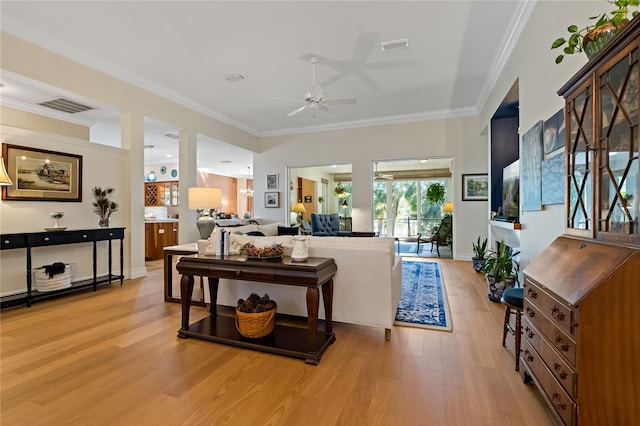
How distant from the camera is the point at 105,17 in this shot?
A: 10.7ft

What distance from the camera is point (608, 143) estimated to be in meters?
1.34

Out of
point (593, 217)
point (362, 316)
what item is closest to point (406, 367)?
point (362, 316)

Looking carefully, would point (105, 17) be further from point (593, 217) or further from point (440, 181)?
point (440, 181)

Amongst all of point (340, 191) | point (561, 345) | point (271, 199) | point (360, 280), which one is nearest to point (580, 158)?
point (561, 345)

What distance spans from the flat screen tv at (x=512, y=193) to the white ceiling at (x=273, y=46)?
150cm

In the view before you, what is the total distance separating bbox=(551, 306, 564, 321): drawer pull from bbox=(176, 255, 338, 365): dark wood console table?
136 centimetres

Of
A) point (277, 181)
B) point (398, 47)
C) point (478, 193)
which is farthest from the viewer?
point (277, 181)

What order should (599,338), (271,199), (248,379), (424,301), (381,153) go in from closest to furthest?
(599,338) → (248,379) → (424,301) → (381,153) → (271,199)

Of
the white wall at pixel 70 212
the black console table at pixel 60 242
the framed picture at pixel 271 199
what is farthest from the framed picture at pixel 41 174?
the framed picture at pixel 271 199

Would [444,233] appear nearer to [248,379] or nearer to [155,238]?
[248,379]

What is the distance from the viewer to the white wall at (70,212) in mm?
3648

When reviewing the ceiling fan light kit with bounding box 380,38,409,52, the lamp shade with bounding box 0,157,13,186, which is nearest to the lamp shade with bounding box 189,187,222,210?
the lamp shade with bounding box 0,157,13,186

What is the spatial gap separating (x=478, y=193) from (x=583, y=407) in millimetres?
5723

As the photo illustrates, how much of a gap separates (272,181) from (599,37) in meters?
7.09
